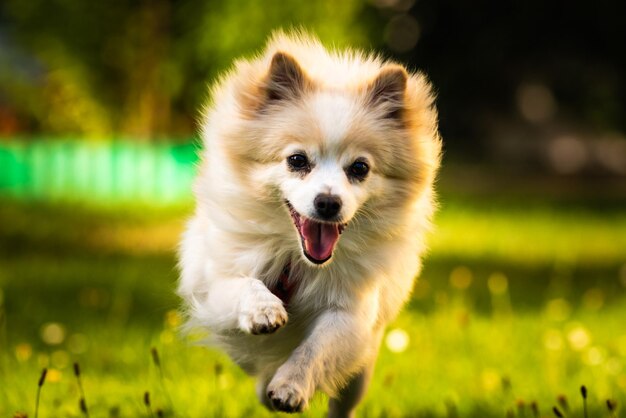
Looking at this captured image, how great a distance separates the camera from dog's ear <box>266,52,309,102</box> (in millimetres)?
3582

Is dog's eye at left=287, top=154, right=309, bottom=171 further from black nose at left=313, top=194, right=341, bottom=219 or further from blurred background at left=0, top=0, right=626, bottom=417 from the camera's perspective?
blurred background at left=0, top=0, right=626, bottom=417

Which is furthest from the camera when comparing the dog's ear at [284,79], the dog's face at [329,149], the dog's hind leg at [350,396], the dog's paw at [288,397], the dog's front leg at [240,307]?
the dog's hind leg at [350,396]

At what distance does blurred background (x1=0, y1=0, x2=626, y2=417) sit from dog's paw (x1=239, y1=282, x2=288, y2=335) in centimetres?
53

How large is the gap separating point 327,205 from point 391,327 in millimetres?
2837

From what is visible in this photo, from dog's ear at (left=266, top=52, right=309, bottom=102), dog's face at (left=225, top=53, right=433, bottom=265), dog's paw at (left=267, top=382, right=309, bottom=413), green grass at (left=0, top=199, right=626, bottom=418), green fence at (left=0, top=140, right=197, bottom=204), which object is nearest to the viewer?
dog's paw at (left=267, top=382, right=309, bottom=413)

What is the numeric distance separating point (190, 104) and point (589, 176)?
10.4m

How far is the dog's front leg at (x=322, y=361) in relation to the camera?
309 cm

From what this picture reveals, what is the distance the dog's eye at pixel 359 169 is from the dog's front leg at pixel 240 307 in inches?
20.6

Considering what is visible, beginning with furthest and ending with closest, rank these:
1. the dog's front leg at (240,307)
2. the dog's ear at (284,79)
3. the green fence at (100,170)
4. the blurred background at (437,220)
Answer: the green fence at (100,170)
the blurred background at (437,220)
the dog's ear at (284,79)
the dog's front leg at (240,307)

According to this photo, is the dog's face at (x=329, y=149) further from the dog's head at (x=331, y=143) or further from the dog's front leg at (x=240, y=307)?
the dog's front leg at (x=240, y=307)

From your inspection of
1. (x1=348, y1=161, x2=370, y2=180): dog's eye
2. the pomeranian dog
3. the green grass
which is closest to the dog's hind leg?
the pomeranian dog

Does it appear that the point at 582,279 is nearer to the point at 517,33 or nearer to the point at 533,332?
the point at 533,332

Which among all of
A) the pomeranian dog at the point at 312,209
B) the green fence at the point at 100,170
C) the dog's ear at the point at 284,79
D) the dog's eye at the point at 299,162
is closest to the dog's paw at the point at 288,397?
the pomeranian dog at the point at 312,209

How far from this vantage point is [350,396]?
3936mm
